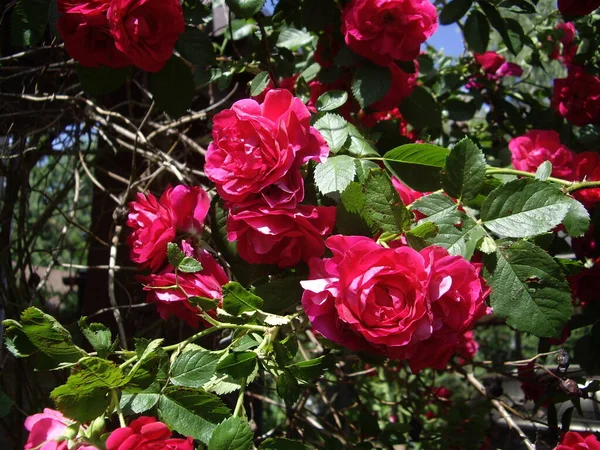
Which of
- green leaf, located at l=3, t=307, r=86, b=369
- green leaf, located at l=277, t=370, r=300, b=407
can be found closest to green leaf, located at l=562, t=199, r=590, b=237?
green leaf, located at l=277, t=370, r=300, b=407

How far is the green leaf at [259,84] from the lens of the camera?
1.08 m

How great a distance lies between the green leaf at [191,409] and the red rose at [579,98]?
1218mm

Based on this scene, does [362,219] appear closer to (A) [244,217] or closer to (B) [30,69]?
(A) [244,217]

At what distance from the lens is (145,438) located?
0.64 metres

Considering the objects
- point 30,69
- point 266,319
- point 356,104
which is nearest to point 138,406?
point 266,319

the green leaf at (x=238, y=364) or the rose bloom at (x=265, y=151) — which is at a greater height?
the rose bloom at (x=265, y=151)

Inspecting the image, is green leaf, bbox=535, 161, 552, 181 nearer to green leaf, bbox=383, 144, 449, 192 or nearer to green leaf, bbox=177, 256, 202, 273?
green leaf, bbox=383, 144, 449, 192

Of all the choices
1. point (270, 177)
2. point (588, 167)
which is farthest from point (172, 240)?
point (588, 167)

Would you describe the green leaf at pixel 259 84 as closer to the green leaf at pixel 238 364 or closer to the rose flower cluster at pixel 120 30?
the rose flower cluster at pixel 120 30

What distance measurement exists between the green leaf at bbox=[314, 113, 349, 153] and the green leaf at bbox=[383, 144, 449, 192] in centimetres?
8

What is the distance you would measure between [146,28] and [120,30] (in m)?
0.05

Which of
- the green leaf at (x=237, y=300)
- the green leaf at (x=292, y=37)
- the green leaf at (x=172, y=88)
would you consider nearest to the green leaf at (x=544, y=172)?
the green leaf at (x=237, y=300)

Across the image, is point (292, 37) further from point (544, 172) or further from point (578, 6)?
point (544, 172)

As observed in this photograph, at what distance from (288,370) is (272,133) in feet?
1.02
